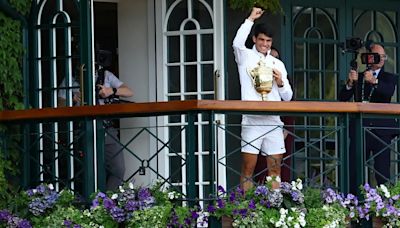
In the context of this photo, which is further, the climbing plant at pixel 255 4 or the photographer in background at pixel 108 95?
the climbing plant at pixel 255 4

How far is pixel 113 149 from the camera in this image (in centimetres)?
1057

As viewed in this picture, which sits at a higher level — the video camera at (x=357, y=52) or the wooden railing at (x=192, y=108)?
the video camera at (x=357, y=52)

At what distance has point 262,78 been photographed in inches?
383

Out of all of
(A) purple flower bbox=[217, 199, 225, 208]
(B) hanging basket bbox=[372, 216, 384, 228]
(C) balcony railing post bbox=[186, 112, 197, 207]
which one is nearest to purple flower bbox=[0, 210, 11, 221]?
(C) balcony railing post bbox=[186, 112, 197, 207]

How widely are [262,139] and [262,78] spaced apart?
0.50 meters

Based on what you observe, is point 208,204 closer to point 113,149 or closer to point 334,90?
point 113,149

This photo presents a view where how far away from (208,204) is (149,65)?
2546 millimetres

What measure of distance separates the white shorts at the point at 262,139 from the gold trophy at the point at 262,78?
0.26 metres

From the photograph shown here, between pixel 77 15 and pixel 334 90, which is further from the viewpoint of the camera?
pixel 334 90

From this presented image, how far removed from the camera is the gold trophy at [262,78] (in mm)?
9727

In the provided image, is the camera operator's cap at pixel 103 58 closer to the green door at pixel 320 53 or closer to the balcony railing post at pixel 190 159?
the green door at pixel 320 53

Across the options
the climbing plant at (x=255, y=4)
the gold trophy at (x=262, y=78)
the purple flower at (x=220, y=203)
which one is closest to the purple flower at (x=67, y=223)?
the purple flower at (x=220, y=203)

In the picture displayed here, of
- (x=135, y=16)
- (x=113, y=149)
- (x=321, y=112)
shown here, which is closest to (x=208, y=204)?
(x=321, y=112)

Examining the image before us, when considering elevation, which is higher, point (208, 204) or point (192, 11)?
point (192, 11)
